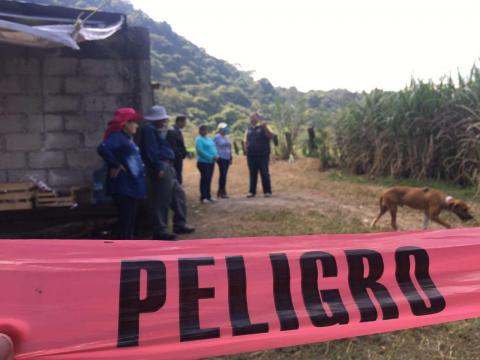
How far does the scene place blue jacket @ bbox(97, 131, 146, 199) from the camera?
4.39 metres

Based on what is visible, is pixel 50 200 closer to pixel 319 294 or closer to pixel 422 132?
pixel 319 294

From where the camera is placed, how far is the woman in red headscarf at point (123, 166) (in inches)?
174

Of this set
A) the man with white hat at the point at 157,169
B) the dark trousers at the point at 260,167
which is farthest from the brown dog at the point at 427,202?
the dark trousers at the point at 260,167

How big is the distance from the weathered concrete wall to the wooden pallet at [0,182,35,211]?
514 millimetres

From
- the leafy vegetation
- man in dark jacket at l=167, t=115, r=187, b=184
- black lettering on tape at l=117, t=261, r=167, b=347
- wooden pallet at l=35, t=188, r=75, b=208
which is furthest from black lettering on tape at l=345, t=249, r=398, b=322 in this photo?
the leafy vegetation

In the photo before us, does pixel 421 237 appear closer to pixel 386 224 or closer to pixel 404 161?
pixel 386 224

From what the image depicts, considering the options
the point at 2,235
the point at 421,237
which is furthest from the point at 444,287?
the point at 2,235

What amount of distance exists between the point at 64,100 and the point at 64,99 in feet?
0.04

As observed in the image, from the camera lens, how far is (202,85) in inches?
2552

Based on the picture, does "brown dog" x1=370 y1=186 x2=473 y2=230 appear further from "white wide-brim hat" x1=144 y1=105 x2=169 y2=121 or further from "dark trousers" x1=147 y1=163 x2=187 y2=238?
"white wide-brim hat" x1=144 y1=105 x2=169 y2=121

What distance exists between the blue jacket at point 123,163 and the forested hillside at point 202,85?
3838 cm

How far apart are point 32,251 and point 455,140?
368 inches

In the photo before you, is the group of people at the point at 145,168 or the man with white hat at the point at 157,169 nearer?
the group of people at the point at 145,168

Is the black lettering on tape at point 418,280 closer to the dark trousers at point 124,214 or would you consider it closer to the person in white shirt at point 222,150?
the dark trousers at point 124,214
